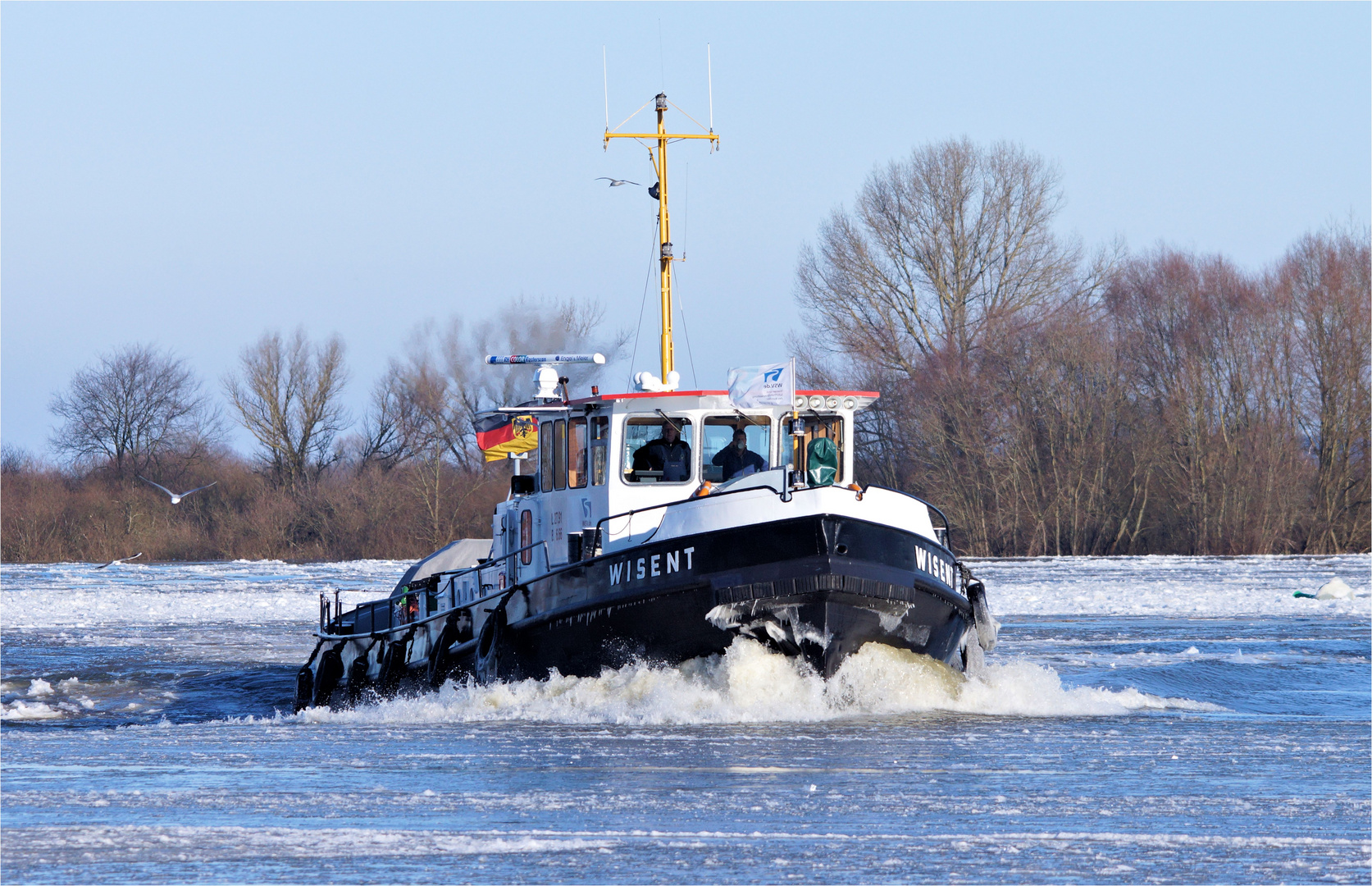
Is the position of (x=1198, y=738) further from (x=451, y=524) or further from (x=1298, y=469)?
(x=451, y=524)

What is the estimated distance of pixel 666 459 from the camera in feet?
39.9

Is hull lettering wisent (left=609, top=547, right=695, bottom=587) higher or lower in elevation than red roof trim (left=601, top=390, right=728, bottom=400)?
lower

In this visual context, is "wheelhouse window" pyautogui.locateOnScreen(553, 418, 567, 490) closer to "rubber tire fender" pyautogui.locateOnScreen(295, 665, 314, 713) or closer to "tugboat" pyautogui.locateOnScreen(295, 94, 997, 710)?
"tugboat" pyautogui.locateOnScreen(295, 94, 997, 710)

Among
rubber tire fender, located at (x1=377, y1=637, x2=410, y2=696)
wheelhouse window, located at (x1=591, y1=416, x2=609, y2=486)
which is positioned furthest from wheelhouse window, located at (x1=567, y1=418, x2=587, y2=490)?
rubber tire fender, located at (x1=377, y1=637, x2=410, y2=696)

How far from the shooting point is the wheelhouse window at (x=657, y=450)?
39.8 feet

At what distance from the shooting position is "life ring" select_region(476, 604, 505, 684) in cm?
1223

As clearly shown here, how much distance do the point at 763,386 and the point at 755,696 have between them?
2.40 metres

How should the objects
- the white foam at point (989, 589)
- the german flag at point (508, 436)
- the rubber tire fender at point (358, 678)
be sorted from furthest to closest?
the white foam at point (989, 589), the rubber tire fender at point (358, 678), the german flag at point (508, 436)

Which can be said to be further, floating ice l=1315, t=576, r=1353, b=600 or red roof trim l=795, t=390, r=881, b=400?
floating ice l=1315, t=576, r=1353, b=600

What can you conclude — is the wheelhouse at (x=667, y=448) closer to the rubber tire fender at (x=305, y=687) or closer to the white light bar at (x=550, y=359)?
the white light bar at (x=550, y=359)

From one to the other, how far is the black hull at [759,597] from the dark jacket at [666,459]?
1.18 meters

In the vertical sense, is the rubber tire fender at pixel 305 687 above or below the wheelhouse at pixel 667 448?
below

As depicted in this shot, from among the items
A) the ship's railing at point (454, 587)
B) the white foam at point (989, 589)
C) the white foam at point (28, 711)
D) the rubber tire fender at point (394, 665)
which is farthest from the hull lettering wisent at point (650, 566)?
the white foam at point (989, 589)

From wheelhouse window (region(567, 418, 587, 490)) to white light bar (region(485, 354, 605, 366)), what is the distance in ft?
3.89
